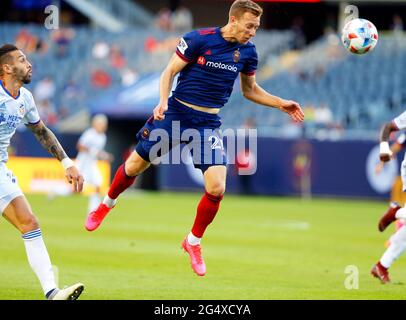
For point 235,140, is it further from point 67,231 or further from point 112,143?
point 67,231

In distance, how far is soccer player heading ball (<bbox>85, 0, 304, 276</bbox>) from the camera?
10594mm

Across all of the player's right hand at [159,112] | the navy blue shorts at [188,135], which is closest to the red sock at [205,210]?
the navy blue shorts at [188,135]

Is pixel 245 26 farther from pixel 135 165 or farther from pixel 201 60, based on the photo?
pixel 135 165

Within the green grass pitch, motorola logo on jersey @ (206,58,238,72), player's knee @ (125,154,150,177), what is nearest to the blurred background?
the green grass pitch

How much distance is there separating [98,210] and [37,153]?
2022cm

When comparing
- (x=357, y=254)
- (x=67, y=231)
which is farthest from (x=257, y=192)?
(x=357, y=254)

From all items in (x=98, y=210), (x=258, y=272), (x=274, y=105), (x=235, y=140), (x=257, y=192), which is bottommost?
(x=257, y=192)

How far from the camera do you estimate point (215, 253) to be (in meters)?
15.1

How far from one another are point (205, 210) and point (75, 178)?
6.25 feet

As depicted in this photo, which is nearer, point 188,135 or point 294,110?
point 188,135

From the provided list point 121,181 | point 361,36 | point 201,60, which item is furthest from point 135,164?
point 361,36

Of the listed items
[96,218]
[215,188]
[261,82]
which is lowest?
[261,82]

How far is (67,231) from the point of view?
18078mm

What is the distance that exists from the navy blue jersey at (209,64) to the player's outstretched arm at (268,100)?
0.33 metres
